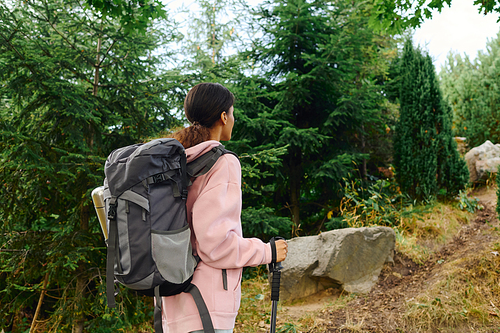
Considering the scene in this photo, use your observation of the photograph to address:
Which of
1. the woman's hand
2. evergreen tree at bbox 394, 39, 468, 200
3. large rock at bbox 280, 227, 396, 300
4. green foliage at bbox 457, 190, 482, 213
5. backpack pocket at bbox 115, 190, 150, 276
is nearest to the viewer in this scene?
backpack pocket at bbox 115, 190, 150, 276

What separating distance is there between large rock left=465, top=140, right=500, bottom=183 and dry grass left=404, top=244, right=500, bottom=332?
382 centimetres

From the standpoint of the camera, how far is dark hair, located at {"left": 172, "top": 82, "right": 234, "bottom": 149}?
60.0 inches

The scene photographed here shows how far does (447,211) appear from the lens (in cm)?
588

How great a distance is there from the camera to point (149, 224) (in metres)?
1.22

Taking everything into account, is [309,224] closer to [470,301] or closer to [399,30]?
[470,301]

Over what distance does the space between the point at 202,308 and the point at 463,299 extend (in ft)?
11.3

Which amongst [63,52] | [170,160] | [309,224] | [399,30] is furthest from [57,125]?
[309,224]

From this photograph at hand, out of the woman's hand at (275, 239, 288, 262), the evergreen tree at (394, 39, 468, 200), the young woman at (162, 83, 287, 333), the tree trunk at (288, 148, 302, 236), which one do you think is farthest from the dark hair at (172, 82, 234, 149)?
the evergreen tree at (394, 39, 468, 200)

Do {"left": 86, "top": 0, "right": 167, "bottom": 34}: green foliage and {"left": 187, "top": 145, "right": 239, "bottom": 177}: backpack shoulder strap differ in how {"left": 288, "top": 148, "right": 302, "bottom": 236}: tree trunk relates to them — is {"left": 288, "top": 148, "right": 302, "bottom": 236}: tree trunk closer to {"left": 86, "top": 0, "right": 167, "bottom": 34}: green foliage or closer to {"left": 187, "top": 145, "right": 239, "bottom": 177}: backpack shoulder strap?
{"left": 86, "top": 0, "right": 167, "bottom": 34}: green foliage

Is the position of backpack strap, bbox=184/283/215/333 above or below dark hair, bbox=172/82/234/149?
below

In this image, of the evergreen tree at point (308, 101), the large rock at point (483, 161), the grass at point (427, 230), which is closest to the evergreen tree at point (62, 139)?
the evergreen tree at point (308, 101)

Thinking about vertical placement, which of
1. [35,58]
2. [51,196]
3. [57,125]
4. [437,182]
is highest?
[35,58]

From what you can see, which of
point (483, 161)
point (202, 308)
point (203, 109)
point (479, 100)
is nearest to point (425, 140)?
point (483, 161)

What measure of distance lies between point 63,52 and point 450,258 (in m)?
5.43
